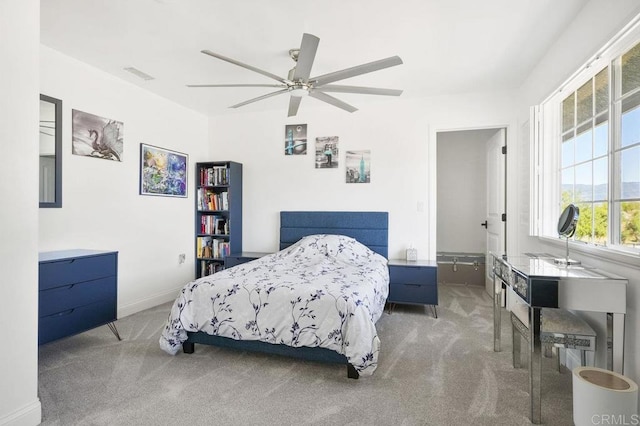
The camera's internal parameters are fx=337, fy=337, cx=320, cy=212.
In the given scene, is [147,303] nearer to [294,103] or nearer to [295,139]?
[295,139]

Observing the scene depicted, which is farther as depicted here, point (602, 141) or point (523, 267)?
point (602, 141)

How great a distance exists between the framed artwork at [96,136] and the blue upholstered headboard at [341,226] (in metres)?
2.06

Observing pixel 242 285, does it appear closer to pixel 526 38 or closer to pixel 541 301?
pixel 541 301

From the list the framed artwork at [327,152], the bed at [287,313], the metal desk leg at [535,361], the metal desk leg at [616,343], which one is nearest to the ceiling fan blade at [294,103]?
the framed artwork at [327,152]

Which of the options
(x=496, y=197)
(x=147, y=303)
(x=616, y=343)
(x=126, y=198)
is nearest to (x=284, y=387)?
(x=616, y=343)

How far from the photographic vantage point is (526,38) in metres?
2.68

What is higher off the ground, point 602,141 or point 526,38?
point 526,38

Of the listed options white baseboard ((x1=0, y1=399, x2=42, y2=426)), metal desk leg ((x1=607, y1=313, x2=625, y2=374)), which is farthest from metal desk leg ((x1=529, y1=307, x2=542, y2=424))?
white baseboard ((x1=0, y1=399, x2=42, y2=426))

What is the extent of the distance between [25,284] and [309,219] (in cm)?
303

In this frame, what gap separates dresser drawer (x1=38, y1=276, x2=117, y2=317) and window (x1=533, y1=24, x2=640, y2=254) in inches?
143

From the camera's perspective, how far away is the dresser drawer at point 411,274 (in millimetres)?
3660

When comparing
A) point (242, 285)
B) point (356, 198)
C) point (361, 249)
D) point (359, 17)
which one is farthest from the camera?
point (356, 198)

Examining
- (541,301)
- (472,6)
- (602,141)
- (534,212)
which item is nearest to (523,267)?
(541,301)

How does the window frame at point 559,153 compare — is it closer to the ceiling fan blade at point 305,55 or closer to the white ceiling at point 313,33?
the white ceiling at point 313,33
